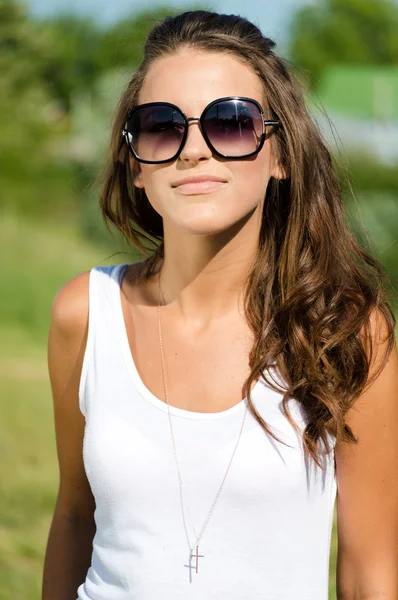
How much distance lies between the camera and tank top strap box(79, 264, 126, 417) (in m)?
2.31

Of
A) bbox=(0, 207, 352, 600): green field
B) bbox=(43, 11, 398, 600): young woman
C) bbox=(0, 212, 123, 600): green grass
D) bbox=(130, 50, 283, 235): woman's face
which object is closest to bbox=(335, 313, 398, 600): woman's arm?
bbox=(43, 11, 398, 600): young woman

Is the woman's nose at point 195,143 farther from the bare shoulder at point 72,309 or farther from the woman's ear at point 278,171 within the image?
the bare shoulder at point 72,309

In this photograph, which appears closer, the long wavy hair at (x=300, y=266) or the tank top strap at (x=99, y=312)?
the long wavy hair at (x=300, y=266)

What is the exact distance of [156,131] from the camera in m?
2.27

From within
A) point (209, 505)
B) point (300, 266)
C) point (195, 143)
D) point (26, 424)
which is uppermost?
point (195, 143)

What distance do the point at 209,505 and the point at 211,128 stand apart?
2.83 ft

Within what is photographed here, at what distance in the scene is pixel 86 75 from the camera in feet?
137

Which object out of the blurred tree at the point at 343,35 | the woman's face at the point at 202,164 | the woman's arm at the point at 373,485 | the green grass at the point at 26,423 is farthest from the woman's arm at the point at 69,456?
the blurred tree at the point at 343,35

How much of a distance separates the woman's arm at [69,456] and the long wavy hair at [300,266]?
24 cm

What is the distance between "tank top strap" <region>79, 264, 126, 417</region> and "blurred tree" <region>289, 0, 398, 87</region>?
142ft

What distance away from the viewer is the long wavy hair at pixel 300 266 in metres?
2.16

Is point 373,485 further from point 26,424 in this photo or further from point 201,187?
point 26,424

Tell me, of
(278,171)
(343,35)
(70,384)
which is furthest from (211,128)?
(343,35)

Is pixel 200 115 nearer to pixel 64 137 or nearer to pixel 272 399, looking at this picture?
pixel 272 399
